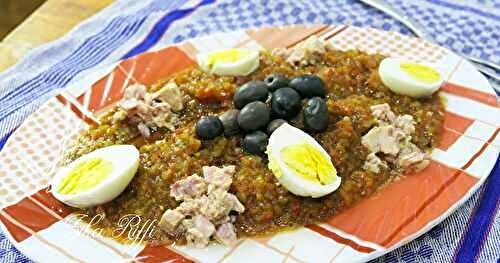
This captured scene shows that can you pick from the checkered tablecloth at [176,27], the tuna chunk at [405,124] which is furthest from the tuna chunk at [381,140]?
Answer: the checkered tablecloth at [176,27]

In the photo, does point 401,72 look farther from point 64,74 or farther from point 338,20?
point 64,74

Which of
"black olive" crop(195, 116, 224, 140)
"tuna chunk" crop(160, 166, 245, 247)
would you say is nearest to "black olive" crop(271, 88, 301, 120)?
"black olive" crop(195, 116, 224, 140)

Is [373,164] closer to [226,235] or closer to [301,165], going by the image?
[301,165]

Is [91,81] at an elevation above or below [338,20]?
above

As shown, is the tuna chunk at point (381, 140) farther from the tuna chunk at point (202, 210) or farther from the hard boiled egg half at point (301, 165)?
the tuna chunk at point (202, 210)

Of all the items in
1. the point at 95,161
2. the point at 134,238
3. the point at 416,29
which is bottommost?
the point at 416,29

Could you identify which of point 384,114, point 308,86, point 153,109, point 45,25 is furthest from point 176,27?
point 384,114

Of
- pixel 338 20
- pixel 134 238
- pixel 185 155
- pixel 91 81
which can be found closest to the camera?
pixel 134 238

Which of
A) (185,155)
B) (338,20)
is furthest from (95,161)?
(338,20)
